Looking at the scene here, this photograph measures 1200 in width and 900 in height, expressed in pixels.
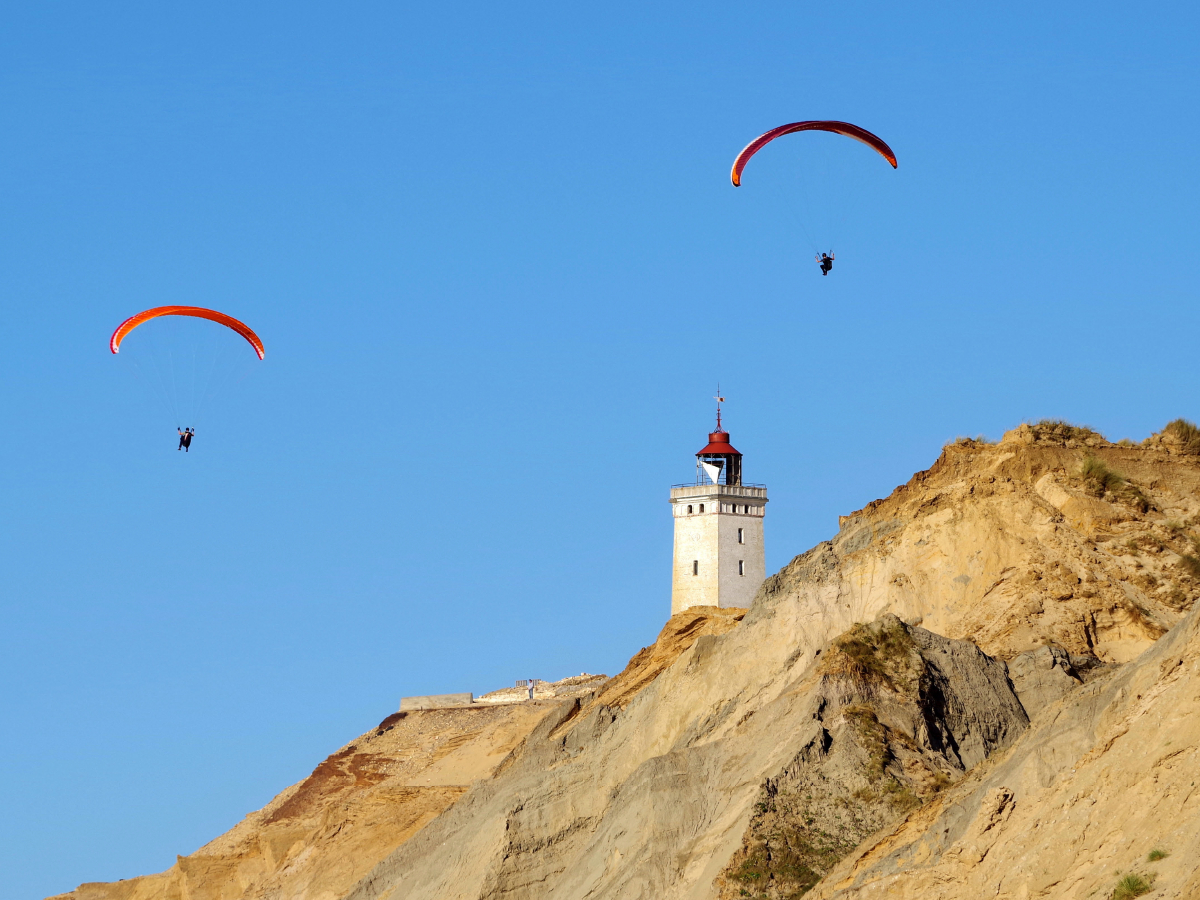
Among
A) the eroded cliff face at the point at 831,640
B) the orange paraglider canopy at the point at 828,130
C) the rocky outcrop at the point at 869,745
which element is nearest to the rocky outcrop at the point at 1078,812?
the rocky outcrop at the point at 869,745

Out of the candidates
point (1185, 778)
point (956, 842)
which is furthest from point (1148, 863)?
point (956, 842)

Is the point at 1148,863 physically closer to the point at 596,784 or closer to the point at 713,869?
the point at 713,869

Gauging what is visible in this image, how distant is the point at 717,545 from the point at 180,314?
34732 mm

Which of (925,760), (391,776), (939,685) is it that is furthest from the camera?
(391,776)

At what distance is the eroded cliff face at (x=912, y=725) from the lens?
21406 mm

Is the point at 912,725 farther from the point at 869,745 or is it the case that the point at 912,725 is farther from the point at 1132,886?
the point at 1132,886

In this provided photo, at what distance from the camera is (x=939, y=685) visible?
31.0 m

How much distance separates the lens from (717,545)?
7962cm

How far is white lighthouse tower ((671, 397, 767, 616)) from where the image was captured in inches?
3095

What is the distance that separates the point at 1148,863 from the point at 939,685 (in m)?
12.6

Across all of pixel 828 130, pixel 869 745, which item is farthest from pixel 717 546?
pixel 869 745

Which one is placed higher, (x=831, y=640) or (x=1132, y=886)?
(x=831, y=640)

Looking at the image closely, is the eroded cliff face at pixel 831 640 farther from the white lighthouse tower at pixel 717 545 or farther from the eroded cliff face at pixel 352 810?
the white lighthouse tower at pixel 717 545

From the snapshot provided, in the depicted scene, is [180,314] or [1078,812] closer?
[1078,812]
